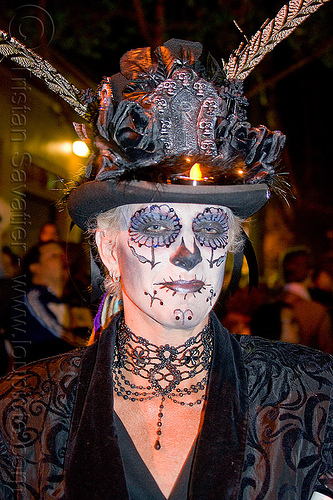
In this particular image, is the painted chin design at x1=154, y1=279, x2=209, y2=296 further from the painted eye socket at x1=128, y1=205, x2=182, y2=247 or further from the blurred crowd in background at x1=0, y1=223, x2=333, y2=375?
the blurred crowd in background at x1=0, y1=223, x2=333, y2=375

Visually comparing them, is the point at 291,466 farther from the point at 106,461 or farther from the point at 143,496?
the point at 106,461

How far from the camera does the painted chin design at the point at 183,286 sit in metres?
1.78

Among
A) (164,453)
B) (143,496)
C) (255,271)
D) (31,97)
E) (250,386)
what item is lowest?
(143,496)

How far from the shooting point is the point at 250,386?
1.91 metres

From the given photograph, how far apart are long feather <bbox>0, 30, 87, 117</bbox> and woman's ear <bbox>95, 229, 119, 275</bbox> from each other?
52 centimetres

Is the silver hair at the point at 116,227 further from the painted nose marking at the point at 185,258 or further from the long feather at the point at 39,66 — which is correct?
the long feather at the point at 39,66

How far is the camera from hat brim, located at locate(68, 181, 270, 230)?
5.84 ft

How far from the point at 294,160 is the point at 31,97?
8.11 meters

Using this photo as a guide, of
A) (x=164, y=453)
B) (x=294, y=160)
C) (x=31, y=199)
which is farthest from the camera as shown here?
(x=294, y=160)

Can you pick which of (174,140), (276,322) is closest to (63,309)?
(276,322)

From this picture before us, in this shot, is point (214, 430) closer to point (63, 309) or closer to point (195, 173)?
point (195, 173)

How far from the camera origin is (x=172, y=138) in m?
1.80

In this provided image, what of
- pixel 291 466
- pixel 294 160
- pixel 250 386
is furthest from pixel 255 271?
pixel 294 160

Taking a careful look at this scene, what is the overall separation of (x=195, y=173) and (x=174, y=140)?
15 cm
